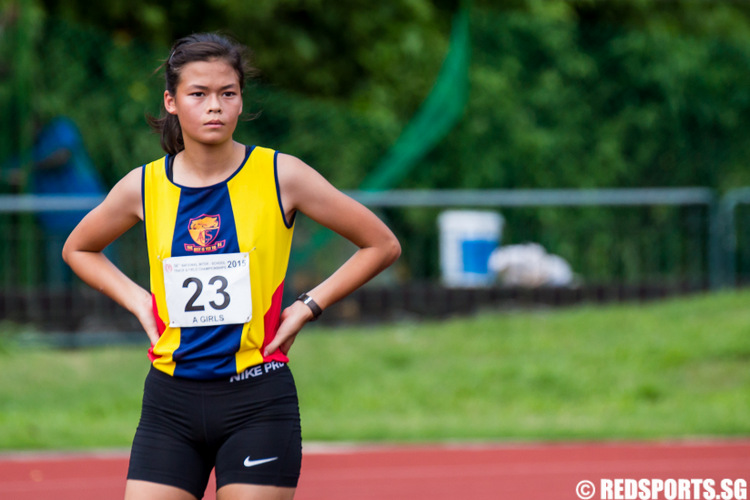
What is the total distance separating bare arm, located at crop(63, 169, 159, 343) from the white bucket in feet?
28.4

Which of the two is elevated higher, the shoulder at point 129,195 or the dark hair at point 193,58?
the dark hair at point 193,58

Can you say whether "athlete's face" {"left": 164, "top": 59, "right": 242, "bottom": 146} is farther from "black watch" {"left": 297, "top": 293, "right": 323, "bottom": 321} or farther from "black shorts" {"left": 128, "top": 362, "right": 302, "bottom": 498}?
"black shorts" {"left": 128, "top": 362, "right": 302, "bottom": 498}

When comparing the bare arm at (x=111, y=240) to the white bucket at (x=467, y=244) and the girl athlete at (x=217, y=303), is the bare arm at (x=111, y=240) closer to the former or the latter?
the girl athlete at (x=217, y=303)

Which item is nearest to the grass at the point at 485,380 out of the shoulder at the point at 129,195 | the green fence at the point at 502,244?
the green fence at the point at 502,244

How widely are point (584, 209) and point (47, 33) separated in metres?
5.98

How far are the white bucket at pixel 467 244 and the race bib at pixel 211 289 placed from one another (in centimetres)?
891

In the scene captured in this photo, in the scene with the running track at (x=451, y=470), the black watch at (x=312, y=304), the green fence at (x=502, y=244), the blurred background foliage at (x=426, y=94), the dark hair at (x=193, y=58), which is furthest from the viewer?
the blurred background foliage at (x=426, y=94)

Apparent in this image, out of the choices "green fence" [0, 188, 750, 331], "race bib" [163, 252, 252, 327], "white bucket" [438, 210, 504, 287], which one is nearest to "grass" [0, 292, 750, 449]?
"green fence" [0, 188, 750, 331]

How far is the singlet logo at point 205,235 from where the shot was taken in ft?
11.7

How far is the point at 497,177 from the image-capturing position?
15000 mm

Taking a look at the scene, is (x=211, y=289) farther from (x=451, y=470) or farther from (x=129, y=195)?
(x=451, y=470)

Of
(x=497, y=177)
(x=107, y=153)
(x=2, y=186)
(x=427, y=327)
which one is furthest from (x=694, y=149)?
(x=2, y=186)

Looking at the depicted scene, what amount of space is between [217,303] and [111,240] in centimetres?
50

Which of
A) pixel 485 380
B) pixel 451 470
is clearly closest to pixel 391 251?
pixel 451 470
